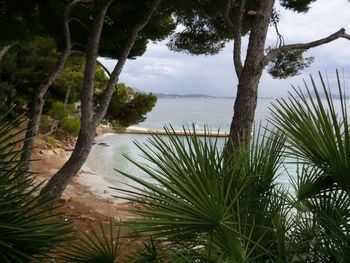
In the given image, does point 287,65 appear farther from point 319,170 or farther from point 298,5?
point 319,170

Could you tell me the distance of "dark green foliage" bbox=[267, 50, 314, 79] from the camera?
396 inches

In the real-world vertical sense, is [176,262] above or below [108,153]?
above

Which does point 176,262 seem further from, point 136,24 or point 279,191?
point 136,24

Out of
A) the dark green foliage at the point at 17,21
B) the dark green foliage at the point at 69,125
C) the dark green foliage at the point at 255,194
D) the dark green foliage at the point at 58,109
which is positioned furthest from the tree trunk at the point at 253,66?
the dark green foliage at the point at 69,125

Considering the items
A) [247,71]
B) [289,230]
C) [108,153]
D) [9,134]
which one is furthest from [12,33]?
[108,153]

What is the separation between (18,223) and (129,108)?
10662 mm

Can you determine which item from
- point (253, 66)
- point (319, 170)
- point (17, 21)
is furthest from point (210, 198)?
point (17, 21)

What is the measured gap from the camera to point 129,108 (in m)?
12.8

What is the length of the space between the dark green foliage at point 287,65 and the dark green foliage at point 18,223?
331 inches

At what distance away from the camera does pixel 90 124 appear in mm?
8781

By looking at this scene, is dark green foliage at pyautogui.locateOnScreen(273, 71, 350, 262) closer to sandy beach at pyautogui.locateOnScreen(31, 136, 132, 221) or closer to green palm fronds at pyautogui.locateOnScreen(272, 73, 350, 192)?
green palm fronds at pyautogui.locateOnScreen(272, 73, 350, 192)

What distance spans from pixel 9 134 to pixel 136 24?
720 cm

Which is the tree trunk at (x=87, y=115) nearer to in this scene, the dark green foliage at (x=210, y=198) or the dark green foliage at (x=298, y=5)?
the dark green foliage at (x=298, y=5)

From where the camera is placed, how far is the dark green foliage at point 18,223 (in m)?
2.10
